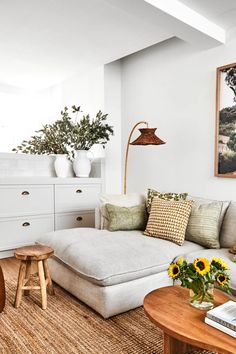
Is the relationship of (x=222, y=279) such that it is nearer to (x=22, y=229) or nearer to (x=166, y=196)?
(x=166, y=196)

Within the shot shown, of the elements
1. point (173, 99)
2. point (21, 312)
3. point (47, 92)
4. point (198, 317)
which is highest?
point (47, 92)

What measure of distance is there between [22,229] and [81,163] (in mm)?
1128

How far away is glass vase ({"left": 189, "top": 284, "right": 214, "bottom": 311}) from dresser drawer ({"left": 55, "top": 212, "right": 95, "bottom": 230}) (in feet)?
8.30

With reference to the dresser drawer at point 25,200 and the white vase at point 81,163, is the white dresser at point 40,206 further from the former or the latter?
the white vase at point 81,163

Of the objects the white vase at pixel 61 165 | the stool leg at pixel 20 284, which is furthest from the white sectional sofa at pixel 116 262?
the white vase at pixel 61 165

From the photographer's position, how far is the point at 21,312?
2.21 m

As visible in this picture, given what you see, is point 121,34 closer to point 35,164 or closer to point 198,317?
point 35,164

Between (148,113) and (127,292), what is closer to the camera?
(127,292)

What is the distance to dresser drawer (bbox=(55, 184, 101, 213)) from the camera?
3836 millimetres

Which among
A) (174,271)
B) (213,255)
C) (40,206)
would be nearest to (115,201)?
(40,206)

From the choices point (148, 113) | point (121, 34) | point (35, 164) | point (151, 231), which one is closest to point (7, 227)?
point (35, 164)

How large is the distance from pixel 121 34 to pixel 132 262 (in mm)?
2372

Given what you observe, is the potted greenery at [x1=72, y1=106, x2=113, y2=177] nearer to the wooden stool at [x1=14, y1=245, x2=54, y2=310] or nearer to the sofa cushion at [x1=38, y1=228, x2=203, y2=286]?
the sofa cushion at [x1=38, y1=228, x2=203, y2=286]

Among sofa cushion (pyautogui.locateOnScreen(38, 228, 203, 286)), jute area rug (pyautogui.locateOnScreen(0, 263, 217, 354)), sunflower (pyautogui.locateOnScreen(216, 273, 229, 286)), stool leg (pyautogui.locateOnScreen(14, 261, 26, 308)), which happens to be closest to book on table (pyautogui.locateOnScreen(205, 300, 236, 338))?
sunflower (pyautogui.locateOnScreen(216, 273, 229, 286))
